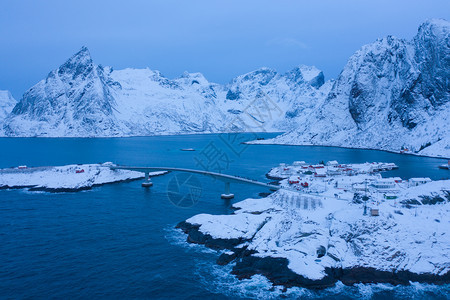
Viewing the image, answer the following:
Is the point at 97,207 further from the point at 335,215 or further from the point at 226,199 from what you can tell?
the point at 335,215

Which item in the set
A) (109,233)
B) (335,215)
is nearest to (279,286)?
(335,215)

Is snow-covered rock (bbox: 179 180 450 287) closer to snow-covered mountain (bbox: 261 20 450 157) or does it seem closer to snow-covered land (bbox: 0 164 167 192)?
snow-covered land (bbox: 0 164 167 192)

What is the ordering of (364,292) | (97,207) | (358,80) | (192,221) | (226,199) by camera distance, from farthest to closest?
(358,80) → (226,199) → (97,207) → (192,221) → (364,292)

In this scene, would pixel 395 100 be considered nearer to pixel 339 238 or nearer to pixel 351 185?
pixel 351 185

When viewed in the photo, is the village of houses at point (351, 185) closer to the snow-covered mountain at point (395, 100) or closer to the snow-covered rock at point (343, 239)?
the snow-covered rock at point (343, 239)

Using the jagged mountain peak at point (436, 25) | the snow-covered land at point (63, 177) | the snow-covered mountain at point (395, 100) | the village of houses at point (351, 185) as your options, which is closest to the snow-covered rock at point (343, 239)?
the village of houses at point (351, 185)

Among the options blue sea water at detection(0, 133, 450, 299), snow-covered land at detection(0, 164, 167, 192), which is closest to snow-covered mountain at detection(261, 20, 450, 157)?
blue sea water at detection(0, 133, 450, 299)
